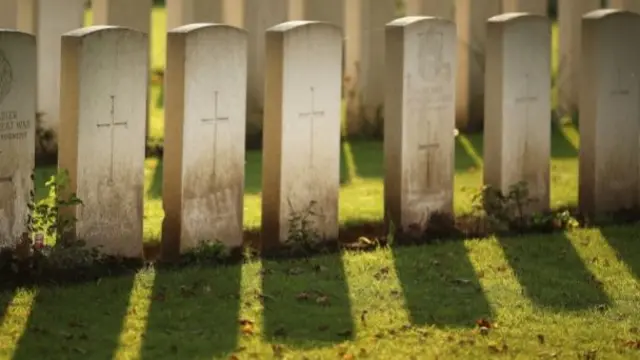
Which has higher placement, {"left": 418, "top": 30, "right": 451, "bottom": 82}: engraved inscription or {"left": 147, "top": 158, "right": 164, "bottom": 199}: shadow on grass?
{"left": 418, "top": 30, "right": 451, "bottom": 82}: engraved inscription

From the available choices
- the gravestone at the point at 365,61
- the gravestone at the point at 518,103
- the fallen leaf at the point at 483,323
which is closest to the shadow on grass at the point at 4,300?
the fallen leaf at the point at 483,323

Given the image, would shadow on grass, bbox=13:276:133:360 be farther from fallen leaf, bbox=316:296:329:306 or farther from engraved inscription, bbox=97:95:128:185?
fallen leaf, bbox=316:296:329:306

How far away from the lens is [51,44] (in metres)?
13.8

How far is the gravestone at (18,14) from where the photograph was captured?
1362cm

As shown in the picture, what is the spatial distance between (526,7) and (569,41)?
942 mm

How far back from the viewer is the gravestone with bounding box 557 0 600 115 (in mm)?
16594

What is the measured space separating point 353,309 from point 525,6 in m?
7.21

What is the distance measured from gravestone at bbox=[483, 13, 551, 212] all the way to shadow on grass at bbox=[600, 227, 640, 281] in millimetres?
606

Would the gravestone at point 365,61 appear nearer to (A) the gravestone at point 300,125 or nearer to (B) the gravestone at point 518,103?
(B) the gravestone at point 518,103

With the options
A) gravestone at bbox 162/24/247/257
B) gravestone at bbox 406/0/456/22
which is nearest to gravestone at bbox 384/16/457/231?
gravestone at bbox 162/24/247/257

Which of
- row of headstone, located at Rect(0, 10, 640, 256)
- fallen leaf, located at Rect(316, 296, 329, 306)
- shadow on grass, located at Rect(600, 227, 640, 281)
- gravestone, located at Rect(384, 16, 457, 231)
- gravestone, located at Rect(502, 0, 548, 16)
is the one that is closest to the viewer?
fallen leaf, located at Rect(316, 296, 329, 306)

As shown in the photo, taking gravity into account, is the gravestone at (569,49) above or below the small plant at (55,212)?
above

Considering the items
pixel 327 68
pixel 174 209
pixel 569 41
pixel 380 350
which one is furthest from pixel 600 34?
pixel 569 41

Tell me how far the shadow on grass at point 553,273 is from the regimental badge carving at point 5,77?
2933 millimetres
